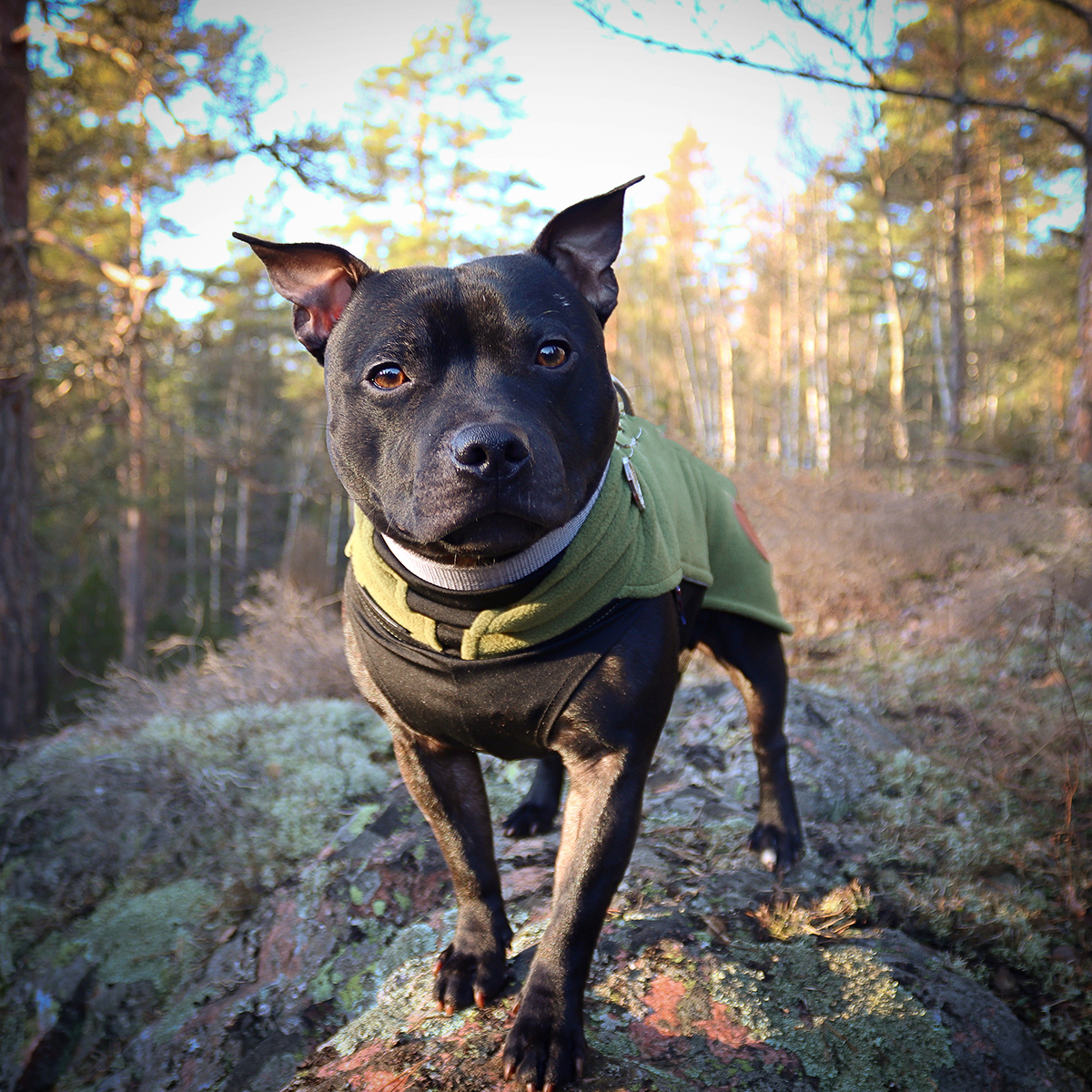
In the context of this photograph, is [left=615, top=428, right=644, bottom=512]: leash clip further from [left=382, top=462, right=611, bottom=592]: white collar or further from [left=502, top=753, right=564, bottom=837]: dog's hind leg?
[left=502, top=753, right=564, bottom=837]: dog's hind leg

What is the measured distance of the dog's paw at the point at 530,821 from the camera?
3193 mm

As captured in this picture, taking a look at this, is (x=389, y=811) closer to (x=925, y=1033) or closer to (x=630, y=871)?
(x=630, y=871)

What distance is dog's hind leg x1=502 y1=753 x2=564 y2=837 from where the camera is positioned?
320 cm

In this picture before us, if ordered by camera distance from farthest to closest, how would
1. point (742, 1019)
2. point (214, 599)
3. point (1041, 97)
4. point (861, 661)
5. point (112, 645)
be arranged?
1. point (214, 599)
2. point (112, 645)
3. point (1041, 97)
4. point (861, 661)
5. point (742, 1019)

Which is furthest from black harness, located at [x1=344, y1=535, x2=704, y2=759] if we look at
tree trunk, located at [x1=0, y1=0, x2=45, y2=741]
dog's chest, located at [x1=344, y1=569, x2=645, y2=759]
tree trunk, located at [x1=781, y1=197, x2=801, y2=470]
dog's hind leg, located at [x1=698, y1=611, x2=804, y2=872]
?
tree trunk, located at [x1=781, y1=197, x2=801, y2=470]

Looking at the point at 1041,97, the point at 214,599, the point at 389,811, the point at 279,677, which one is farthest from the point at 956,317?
the point at 214,599

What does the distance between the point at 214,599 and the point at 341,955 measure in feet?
96.2

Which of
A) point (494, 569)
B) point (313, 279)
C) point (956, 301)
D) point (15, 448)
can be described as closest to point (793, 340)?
point (956, 301)

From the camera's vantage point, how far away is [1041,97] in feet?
39.6

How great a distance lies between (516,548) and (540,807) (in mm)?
1770

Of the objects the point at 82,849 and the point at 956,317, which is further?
the point at 956,317

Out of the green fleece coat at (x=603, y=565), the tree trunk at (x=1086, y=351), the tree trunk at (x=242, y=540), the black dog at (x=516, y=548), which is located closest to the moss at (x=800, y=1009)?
the black dog at (x=516, y=548)

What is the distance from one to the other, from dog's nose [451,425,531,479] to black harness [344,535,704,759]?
36 cm

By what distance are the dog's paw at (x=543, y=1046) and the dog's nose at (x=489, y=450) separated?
1220 millimetres
